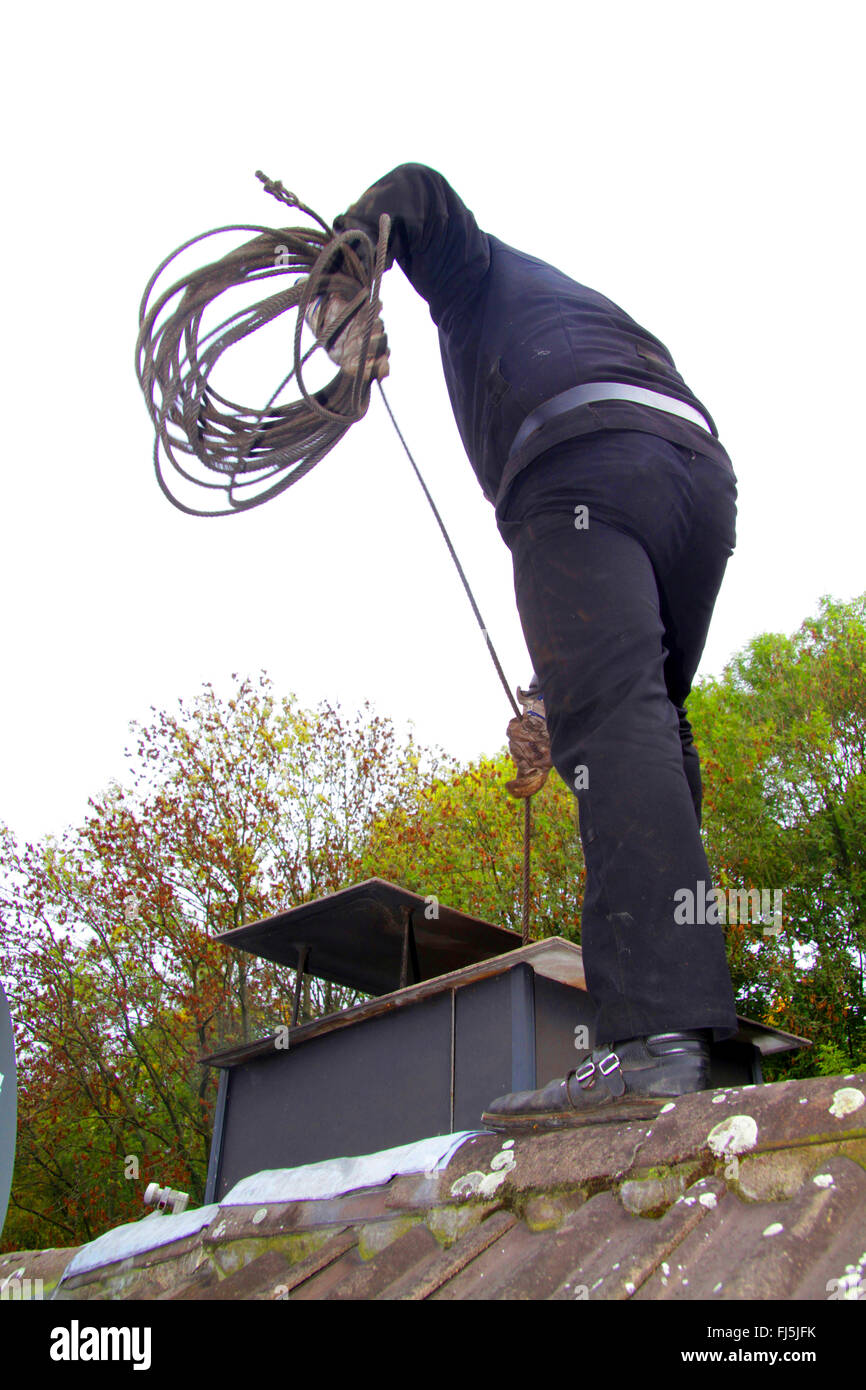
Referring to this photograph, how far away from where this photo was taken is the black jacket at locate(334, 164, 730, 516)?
2266mm

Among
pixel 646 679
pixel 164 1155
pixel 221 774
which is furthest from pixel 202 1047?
pixel 646 679

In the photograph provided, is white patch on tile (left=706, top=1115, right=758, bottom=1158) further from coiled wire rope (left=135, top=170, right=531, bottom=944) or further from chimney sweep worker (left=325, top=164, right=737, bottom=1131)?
coiled wire rope (left=135, top=170, right=531, bottom=944)

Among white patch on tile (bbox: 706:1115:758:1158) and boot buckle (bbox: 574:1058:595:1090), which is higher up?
boot buckle (bbox: 574:1058:595:1090)

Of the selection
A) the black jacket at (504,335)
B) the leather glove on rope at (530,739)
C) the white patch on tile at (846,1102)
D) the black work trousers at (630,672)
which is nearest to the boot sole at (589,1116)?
the black work trousers at (630,672)

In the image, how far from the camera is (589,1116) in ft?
5.58

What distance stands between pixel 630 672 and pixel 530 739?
95 centimetres

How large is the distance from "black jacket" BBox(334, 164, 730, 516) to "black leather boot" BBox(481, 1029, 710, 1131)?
48.0 inches

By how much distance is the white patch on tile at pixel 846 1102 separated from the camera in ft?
4.12

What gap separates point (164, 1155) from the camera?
1462 cm

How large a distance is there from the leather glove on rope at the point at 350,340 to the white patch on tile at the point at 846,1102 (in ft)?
7.08

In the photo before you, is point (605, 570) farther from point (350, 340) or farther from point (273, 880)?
point (273, 880)

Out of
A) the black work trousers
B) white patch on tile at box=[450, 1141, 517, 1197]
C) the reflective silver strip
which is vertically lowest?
white patch on tile at box=[450, 1141, 517, 1197]

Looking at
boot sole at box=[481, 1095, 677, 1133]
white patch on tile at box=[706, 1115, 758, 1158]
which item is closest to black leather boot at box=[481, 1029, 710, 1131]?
boot sole at box=[481, 1095, 677, 1133]
